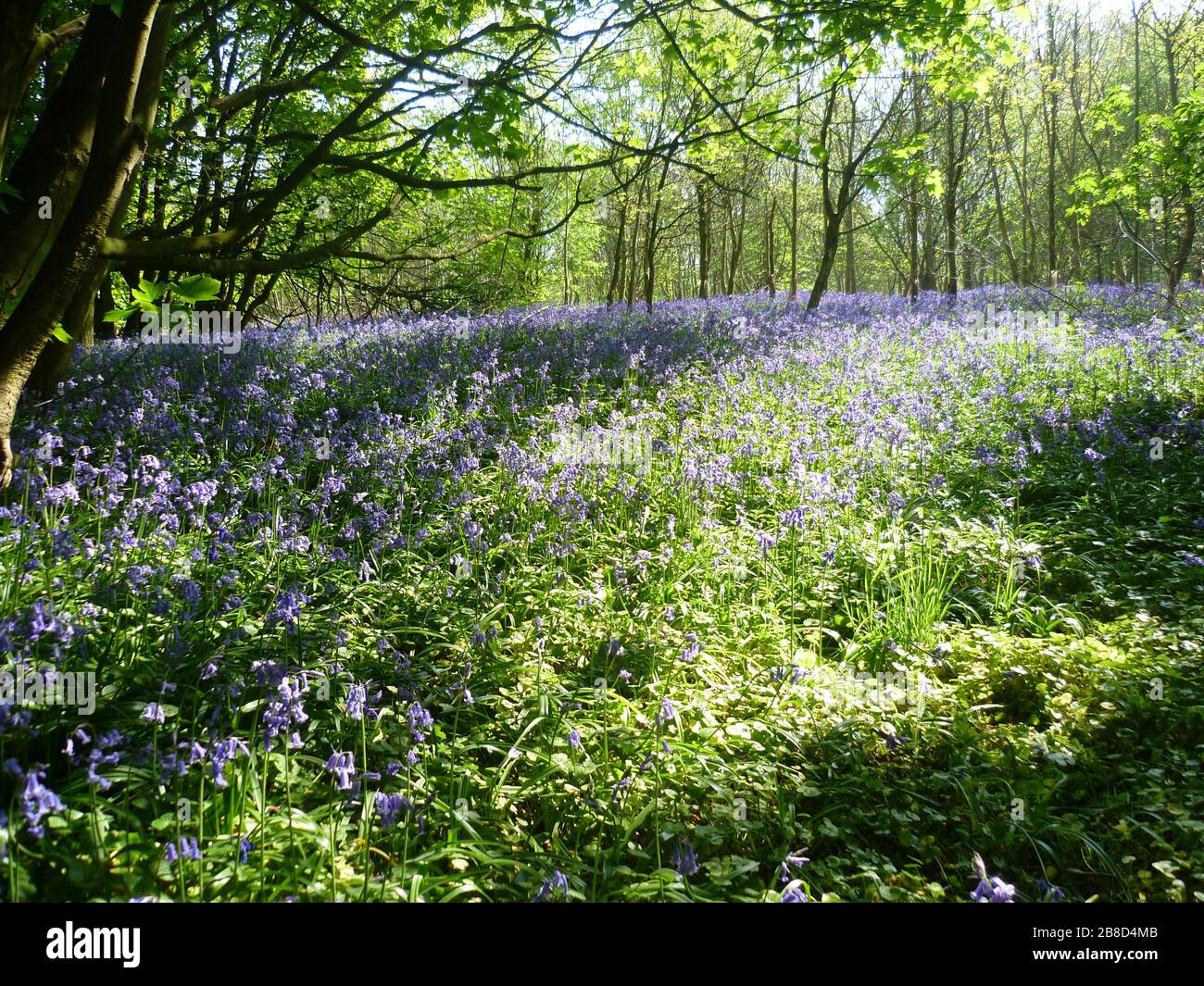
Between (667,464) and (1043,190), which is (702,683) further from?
(1043,190)

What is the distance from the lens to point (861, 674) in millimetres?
3875

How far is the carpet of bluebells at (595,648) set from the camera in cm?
233

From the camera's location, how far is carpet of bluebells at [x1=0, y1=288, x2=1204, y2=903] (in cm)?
233

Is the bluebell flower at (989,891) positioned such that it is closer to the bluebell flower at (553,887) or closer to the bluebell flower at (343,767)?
the bluebell flower at (553,887)

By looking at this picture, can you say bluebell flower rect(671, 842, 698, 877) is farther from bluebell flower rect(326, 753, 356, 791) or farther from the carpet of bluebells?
bluebell flower rect(326, 753, 356, 791)

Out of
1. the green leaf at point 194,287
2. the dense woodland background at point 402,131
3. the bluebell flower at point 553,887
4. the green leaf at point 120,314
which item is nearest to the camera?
the bluebell flower at point 553,887

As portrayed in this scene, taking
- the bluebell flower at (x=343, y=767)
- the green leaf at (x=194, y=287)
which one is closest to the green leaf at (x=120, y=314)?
the green leaf at (x=194, y=287)

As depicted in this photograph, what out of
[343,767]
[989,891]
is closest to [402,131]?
[343,767]

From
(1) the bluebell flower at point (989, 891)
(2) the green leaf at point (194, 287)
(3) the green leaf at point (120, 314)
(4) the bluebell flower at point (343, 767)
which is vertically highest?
(2) the green leaf at point (194, 287)

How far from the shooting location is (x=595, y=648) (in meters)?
3.95

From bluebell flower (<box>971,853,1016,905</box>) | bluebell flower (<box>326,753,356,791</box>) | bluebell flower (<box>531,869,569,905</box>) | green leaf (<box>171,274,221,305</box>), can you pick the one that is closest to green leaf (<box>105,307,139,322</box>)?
green leaf (<box>171,274,221,305</box>)

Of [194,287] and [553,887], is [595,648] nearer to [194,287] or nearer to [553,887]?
[553,887]
